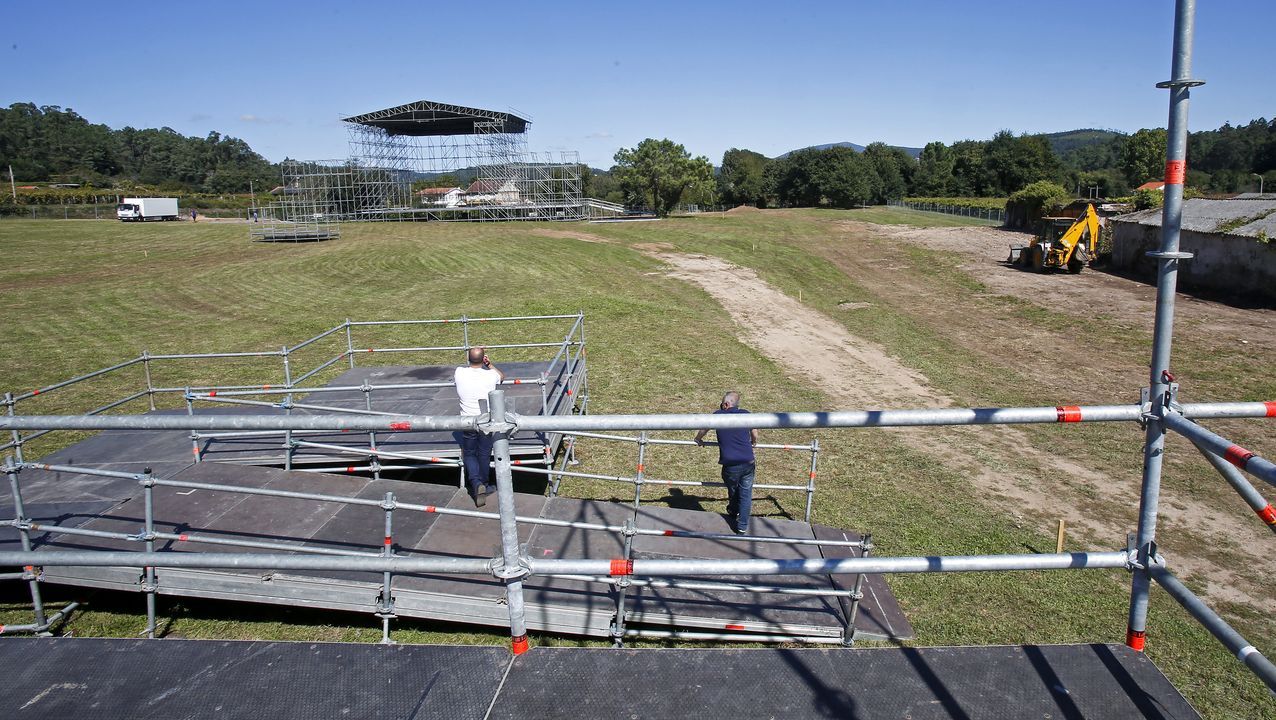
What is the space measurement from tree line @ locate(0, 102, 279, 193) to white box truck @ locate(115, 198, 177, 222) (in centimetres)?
2878

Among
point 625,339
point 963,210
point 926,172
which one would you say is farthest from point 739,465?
point 926,172

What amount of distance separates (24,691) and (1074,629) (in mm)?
8332

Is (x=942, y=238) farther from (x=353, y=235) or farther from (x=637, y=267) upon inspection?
(x=353, y=235)

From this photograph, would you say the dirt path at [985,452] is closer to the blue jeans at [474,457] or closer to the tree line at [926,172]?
the blue jeans at [474,457]

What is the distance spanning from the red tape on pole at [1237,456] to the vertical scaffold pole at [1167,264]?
24cm

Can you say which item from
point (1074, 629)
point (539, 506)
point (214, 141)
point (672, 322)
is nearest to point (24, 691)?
point (539, 506)

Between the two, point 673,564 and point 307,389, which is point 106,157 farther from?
point 673,564

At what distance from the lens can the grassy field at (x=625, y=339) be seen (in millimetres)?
7375

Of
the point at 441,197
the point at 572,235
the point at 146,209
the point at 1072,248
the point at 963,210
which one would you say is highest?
the point at 441,197

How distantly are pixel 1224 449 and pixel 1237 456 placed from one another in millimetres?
113

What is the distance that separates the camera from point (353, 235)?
161 feet

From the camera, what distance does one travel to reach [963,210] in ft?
227

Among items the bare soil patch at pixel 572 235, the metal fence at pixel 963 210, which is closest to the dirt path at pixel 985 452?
the bare soil patch at pixel 572 235

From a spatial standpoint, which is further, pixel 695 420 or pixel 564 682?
pixel 564 682
